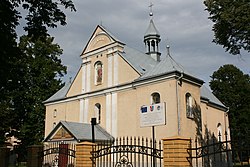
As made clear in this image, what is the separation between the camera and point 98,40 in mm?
26188

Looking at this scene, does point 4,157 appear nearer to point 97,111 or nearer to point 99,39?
point 97,111

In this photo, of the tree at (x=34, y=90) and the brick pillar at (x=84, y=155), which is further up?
the tree at (x=34, y=90)

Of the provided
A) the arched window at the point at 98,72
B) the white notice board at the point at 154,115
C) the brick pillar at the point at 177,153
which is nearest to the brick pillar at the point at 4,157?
the white notice board at the point at 154,115

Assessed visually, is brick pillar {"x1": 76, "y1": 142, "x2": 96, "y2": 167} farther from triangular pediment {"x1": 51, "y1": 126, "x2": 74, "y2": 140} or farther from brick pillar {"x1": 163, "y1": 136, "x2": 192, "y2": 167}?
triangular pediment {"x1": 51, "y1": 126, "x2": 74, "y2": 140}

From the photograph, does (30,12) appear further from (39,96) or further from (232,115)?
(232,115)

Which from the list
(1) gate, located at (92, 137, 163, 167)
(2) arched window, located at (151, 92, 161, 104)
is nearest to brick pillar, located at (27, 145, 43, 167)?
(1) gate, located at (92, 137, 163, 167)

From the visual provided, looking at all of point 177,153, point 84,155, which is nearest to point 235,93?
point 84,155

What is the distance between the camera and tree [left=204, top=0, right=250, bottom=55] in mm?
11805

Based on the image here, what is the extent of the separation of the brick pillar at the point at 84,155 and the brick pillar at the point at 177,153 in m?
3.43

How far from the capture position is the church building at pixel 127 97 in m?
20.2

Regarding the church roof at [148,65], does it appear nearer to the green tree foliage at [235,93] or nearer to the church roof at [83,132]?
the church roof at [83,132]

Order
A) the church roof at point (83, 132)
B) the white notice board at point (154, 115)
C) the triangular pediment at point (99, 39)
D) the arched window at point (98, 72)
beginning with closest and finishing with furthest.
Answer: the white notice board at point (154, 115) < the church roof at point (83, 132) < the triangular pediment at point (99, 39) < the arched window at point (98, 72)

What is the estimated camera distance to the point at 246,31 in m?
12.5

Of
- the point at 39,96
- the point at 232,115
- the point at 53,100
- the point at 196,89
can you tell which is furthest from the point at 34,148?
the point at 232,115
